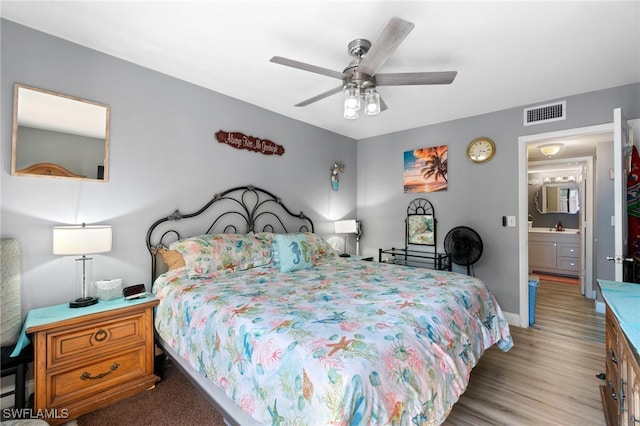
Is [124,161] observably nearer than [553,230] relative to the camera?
Yes

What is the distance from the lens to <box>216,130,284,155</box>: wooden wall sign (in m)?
3.18

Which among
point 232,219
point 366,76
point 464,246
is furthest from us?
point 464,246

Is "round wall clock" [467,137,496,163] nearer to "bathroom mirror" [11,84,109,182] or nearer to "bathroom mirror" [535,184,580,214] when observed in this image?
"bathroom mirror" [11,84,109,182]

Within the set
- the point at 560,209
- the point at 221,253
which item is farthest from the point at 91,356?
the point at 560,209

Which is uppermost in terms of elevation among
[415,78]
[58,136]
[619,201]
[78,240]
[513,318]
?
[415,78]

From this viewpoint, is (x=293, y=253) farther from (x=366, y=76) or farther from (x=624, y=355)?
(x=624, y=355)

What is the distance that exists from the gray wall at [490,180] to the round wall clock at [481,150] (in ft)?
0.19

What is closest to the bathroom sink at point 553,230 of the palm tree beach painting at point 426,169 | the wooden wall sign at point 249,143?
the palm tree beach painting at point 426,169

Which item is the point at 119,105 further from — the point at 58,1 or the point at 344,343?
the point at 344,343

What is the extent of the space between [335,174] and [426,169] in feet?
4.41

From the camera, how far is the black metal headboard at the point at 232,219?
107 inches

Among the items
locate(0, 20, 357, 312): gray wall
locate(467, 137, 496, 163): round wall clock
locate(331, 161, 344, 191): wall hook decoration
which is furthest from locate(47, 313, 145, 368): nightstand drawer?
locate(467, 137, 496, 163): round wall clock

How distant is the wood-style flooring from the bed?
37cm

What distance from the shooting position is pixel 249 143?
3406 millimetres
